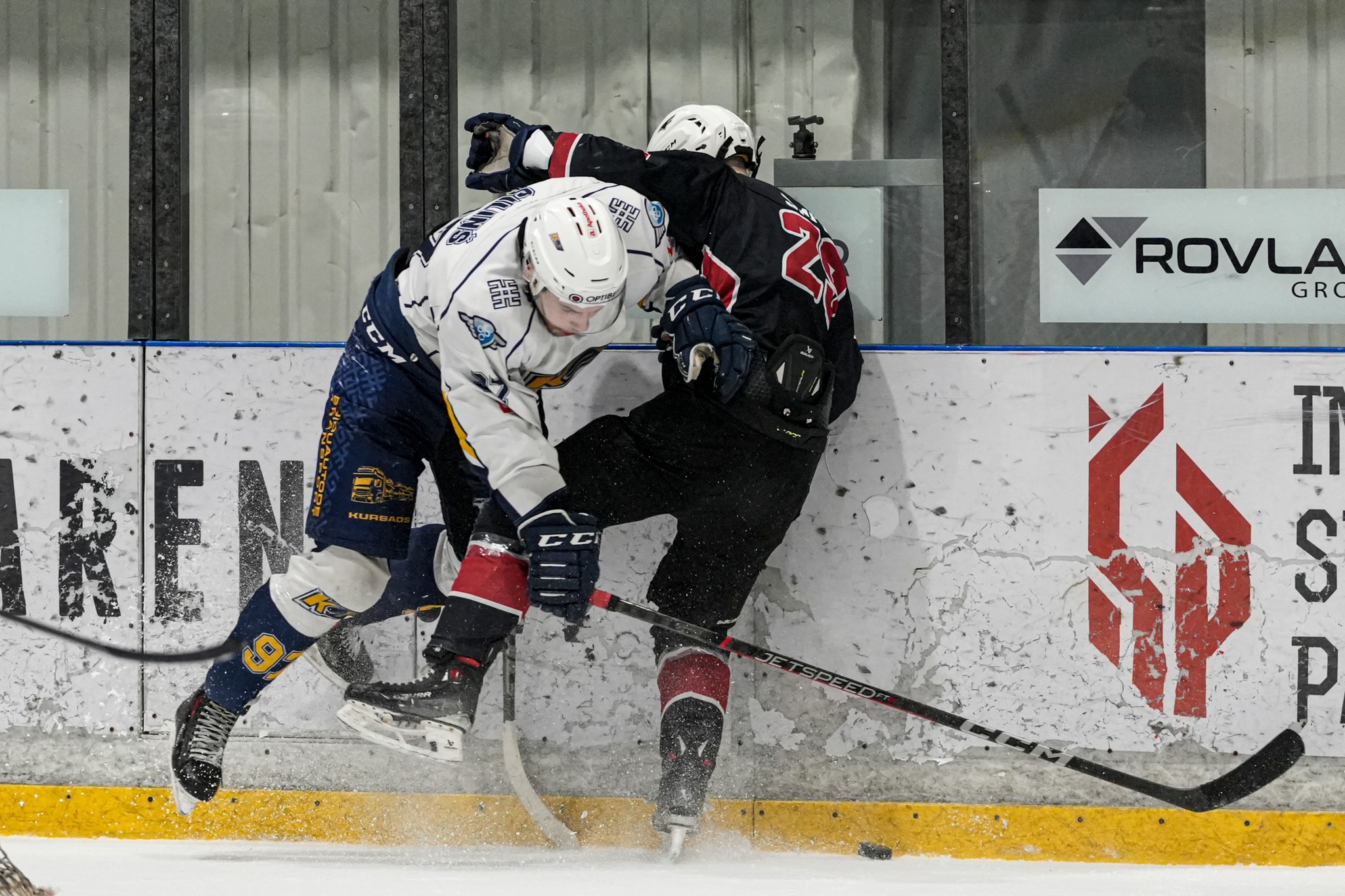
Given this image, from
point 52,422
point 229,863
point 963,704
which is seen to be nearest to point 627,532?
point 963,704

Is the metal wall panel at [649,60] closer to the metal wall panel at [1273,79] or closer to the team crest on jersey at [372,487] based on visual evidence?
the metal wall panel at [1273,79]

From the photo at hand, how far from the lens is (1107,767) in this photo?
2828 millimetres

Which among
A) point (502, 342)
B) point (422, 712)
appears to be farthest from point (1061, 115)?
point (422, 712)

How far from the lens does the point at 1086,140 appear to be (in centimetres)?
331

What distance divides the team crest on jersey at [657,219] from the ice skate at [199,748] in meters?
1.43

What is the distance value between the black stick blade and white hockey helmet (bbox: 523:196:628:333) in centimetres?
176

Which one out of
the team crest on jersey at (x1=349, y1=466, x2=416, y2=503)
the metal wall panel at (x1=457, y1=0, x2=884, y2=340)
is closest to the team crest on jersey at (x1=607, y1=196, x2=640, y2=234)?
the team crest on jersey at (x1=349, y1=466, x2=416, y2=503)

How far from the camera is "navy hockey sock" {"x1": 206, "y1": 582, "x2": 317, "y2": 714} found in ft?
8.83

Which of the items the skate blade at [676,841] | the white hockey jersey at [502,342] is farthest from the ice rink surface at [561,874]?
the white hockey jersey at [502,342]

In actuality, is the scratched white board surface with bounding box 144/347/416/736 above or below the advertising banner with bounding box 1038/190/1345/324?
below

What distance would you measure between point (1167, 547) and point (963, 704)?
0.61 meters

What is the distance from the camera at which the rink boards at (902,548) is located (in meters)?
2.91

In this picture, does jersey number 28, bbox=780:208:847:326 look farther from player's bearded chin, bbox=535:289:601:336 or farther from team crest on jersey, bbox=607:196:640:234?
player's bearded chin, bbox=535:289:601:336

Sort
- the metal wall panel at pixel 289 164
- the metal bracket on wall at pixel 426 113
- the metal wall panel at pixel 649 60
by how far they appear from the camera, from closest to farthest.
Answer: the metal bracket on wall at pixel 426 113 < the metal wall panel at pixel 649 60 < the metal wall panel at pixel 289 164
